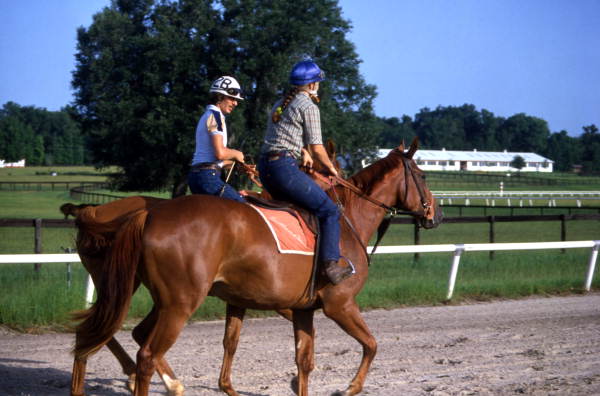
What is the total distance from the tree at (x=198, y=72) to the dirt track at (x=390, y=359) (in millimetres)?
20948

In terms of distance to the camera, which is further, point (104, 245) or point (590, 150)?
point (590, 150)

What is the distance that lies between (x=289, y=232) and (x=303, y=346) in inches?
44.5

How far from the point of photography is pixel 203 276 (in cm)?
529

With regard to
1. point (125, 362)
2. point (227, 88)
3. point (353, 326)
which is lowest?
point (125, 362)

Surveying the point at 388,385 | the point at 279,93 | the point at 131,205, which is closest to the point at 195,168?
the point at 131,205

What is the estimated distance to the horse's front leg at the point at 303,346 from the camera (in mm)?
6285

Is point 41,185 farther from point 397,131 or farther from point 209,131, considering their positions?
point 397,131

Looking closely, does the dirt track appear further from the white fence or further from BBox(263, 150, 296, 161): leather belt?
BBox(263, 150, 296, 161): leather belt

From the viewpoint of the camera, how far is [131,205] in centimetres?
668

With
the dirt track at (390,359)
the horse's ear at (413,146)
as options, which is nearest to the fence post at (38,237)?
the dirt track at (390,359)

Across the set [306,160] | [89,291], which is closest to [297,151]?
[306,160]

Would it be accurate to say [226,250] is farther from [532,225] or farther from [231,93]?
[532,225]

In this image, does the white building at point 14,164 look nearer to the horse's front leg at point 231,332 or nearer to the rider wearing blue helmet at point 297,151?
the horse's front leg at point 231,332

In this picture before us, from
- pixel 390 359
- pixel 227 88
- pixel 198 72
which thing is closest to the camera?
pixel 227 88
